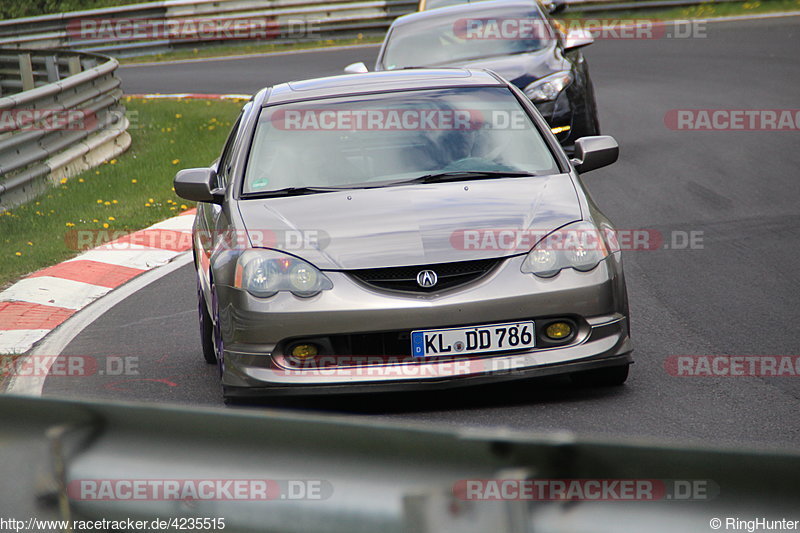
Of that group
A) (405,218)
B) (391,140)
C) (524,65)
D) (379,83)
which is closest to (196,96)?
(524,65)

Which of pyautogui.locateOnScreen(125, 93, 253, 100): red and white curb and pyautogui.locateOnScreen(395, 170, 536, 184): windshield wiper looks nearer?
pyautogui.locateOnScreen(395, 170, 536, 184): windshield wiper

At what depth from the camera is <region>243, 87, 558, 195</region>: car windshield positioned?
596 cm

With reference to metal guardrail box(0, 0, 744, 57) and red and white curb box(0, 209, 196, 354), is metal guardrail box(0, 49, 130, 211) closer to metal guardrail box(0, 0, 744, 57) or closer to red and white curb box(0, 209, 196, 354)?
red and white curb box(0, 209, 196, 354)

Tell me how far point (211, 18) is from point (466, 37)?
697 inches

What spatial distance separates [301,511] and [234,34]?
92.1 feet

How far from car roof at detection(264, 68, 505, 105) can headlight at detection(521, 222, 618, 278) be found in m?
1.65

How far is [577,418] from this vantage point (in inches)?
196

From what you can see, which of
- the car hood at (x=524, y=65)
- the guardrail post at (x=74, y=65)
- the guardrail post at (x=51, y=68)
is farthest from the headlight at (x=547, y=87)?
the guardrail post at (x=51, y=68)

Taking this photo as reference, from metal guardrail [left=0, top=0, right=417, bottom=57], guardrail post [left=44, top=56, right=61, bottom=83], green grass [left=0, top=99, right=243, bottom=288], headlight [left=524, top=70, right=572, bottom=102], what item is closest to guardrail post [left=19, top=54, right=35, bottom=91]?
guardrail post [left=44, top=56, right=61, bottom=83]

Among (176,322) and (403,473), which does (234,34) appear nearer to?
(176,322)

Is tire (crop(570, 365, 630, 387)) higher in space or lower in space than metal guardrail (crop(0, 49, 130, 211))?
higher

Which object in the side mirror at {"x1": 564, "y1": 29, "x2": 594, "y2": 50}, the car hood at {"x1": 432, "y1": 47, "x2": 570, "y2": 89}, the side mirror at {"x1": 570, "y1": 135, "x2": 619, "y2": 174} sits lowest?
the car hood at {"x1": 432, "y1": 47, "x2": 570, "y2": 89}

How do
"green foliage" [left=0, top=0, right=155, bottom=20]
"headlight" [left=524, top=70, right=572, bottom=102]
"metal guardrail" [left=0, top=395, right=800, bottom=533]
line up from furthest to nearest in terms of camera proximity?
1. "green foliage" [left=0, top=0, right=155, bottom=20]
2. "headlight" [left=524, top=70, right=572, bottom=102]
3. "metal guardrail" [left=0, top=395, right=800, bottom=533]

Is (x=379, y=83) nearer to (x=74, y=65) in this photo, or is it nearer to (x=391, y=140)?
(x=391, y=140)
